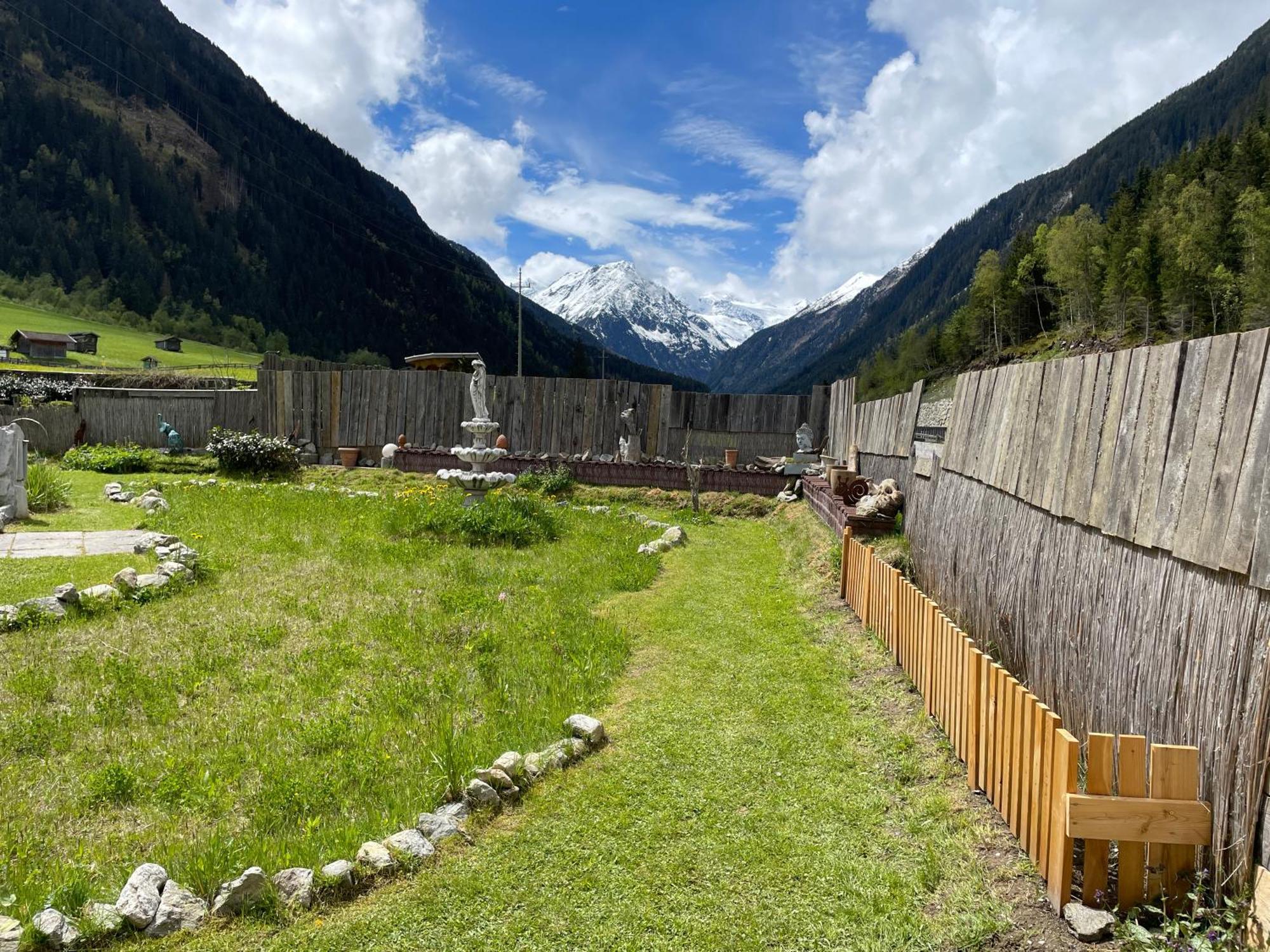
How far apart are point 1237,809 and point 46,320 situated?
74.5 metres

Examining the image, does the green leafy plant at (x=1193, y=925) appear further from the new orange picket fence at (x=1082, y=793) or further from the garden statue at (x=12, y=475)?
the garden statue at (x=12, y=475)

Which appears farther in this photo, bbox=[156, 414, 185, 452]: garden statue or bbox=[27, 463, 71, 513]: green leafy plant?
bbox=[156, 414, 185, 452]: garden statue

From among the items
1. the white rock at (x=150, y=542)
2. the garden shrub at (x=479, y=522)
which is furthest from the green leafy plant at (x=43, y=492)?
the garden shrub at (x=479, y=522)

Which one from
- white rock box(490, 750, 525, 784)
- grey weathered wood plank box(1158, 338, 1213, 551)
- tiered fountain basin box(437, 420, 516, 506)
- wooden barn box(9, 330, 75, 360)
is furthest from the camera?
wooden barn box(9, 330, 75, 360)

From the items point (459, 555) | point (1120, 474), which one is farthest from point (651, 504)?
point (1120, 474)

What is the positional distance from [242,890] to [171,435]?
1937cm

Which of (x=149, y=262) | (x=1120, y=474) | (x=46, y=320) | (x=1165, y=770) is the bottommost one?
(x=1165, y=770)

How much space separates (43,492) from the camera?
11172mm

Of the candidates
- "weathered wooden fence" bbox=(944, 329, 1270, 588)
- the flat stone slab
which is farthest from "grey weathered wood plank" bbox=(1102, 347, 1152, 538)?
the flat stone slab

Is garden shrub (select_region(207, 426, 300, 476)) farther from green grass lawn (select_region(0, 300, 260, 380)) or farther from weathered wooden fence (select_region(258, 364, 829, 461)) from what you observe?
green grass lawn (select_region(0, 300, 260, 380))

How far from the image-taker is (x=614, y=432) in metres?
18.0

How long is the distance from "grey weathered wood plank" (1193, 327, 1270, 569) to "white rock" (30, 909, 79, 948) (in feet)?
14.5

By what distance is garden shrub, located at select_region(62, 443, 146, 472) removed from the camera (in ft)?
54.5

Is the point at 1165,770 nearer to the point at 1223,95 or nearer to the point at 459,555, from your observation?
the point at 459,555
